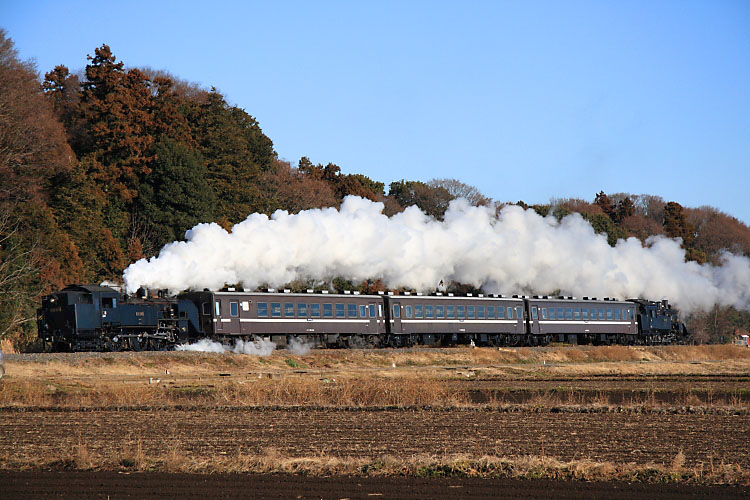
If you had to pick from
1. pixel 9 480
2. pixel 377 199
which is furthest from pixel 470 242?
pixel 9 480

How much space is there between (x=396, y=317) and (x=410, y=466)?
37.2 meters

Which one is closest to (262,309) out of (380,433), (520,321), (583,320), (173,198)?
(520,321)

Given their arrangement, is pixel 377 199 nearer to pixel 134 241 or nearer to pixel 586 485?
pixel 134 241

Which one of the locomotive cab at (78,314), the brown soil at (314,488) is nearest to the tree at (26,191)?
the locomotive cab at (78,314)

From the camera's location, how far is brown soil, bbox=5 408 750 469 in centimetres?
2056

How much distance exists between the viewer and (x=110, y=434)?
78.4ft

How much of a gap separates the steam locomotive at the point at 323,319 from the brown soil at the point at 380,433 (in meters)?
15.2

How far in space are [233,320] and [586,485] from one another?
107 feet

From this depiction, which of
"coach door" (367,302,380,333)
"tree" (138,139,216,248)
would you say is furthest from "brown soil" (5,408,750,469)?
"tree" (138,139,216,248)

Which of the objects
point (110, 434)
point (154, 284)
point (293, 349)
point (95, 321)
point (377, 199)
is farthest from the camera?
point (377, 199)

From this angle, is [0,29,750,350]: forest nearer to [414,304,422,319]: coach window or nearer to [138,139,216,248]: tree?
[138,139,216,248]: tree

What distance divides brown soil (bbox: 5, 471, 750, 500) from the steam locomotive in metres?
26.7

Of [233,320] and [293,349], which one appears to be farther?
[293,349]

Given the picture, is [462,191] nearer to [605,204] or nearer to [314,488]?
[605,204]
